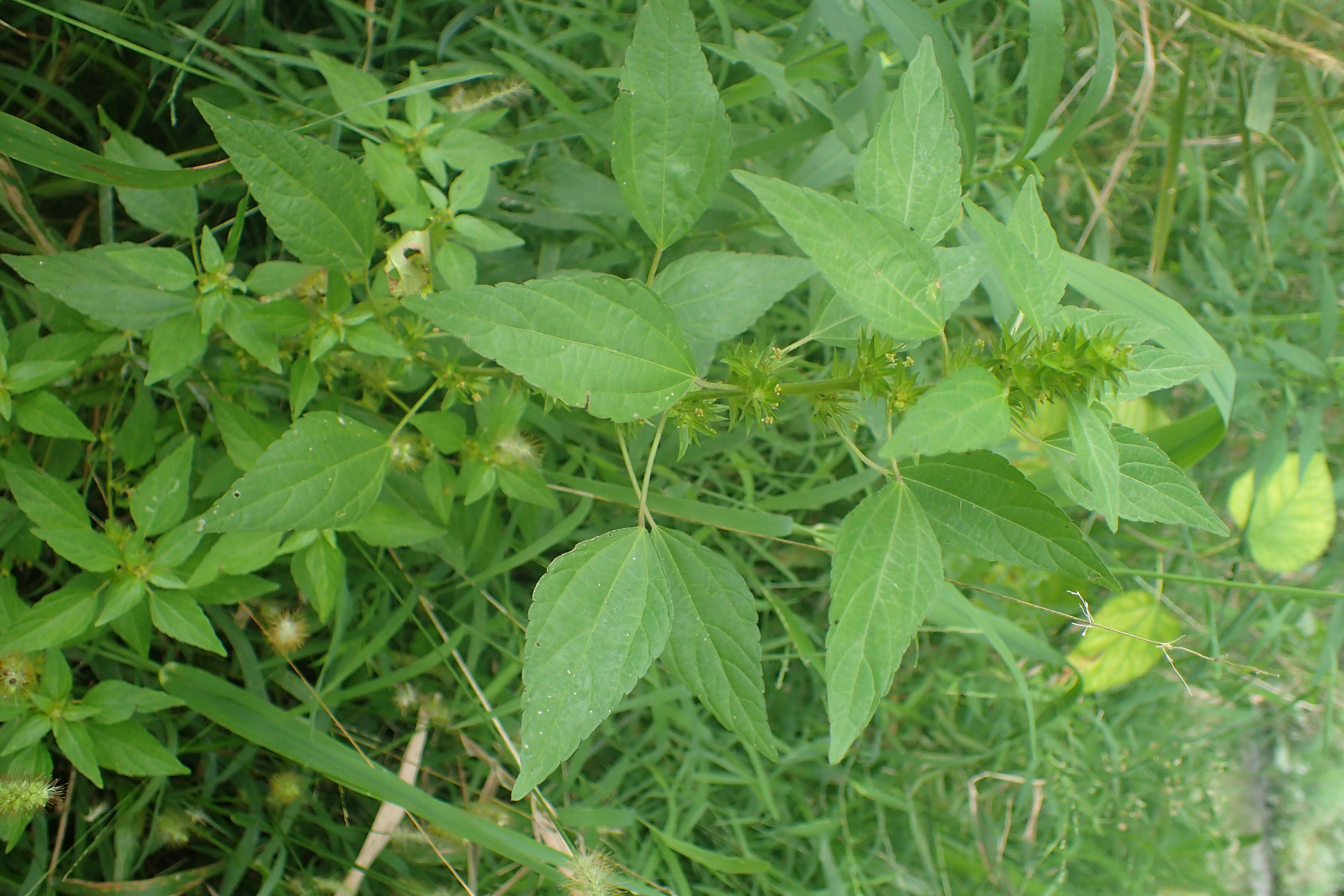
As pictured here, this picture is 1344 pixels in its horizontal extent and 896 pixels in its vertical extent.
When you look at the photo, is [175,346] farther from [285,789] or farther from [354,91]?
[285,789]

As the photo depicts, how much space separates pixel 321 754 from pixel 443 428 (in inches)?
27.6

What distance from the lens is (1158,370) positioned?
1.08 metres

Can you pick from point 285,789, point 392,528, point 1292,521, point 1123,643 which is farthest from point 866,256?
point 1292,521

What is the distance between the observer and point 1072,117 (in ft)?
5.40

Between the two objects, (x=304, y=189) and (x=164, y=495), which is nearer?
(x=304, y=189)

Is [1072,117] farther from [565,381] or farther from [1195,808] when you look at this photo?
[1195,808]

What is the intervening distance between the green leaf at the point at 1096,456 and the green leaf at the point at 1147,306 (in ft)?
2.92

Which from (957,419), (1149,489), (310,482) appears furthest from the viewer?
(310,482)

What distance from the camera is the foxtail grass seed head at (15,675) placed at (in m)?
1.38

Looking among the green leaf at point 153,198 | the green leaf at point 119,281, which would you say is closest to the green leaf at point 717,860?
the green leaf at point 119,281

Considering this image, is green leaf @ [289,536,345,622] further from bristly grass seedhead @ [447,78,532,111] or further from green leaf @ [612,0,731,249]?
bristly grass seedhead @ [447,78,532,111]

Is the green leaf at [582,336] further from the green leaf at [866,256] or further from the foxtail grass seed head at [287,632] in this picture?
the foxtail grass seed head at [287,632]

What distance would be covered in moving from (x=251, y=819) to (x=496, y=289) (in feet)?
4.81

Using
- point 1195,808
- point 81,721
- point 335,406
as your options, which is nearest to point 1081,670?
point 1195,808
